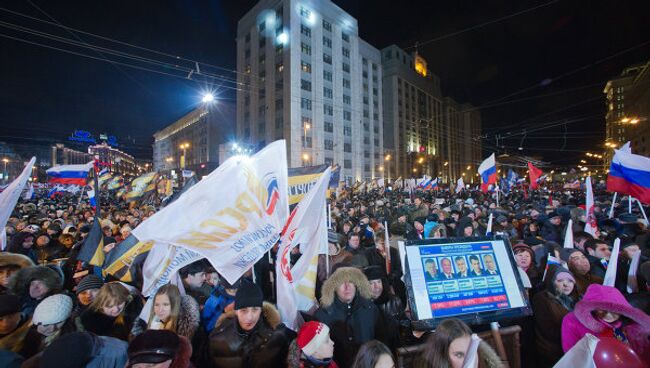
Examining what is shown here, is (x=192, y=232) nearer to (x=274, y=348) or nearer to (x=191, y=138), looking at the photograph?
(x=274, y=348)

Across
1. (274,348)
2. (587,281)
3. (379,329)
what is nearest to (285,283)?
(274,348)

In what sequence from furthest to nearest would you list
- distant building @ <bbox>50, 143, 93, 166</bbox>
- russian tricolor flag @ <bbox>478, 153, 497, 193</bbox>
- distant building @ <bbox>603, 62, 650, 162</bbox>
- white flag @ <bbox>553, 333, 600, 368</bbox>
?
distant building @ <bbox>50, 143, 93, 166</bbox> → distant building @ <bbox>603, 62, 650, 162</bbox> → russian tricolor flag @ <bbox>478, 153, 497, 193</bbox> → white flag @ <bbox>553, 333, 600, 368</bbox>

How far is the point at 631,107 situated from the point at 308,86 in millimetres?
79625

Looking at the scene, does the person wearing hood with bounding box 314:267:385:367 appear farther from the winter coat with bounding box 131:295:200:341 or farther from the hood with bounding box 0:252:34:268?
the hood with bounding box 0:252:34:268

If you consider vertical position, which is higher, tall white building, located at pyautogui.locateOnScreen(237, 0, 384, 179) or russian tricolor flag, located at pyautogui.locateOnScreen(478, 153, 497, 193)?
tall white building, located at pyautogui.locateOnScreen(237, 0, 384, 179)

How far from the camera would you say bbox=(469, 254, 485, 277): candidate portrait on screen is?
2783mm

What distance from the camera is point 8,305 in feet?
9.71

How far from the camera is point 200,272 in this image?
5.05m

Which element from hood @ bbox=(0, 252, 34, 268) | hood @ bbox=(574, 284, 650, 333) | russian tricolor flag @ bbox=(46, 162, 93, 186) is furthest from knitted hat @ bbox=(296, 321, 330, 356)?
russian tricolor flag @ bbox=(46, 162, 93, 186)

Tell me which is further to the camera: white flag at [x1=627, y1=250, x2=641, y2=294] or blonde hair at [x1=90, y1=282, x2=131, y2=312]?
white flag at [x1=627, y1=250, x2=641, y2=294]

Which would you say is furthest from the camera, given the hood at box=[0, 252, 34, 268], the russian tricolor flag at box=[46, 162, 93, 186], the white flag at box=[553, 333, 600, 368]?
the russian tricolor flag at box=[46, 162, 93, 186]

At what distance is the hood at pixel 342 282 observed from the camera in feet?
11.4

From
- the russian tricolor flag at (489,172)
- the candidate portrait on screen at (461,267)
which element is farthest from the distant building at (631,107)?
the candidate portrait on screen at (461,267)

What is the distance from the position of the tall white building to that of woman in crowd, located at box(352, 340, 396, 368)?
45.5 m
